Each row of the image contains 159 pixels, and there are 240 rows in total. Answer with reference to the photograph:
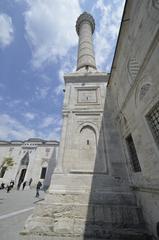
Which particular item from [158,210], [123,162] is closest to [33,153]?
[123,162]

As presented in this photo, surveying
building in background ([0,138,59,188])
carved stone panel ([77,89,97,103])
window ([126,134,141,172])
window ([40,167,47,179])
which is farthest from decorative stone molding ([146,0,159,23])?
window ([40,167,47,179])

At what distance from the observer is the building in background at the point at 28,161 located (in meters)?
26.5

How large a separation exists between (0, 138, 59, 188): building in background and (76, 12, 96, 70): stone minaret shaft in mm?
21848

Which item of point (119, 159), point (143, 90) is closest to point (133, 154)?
point (119, 159)

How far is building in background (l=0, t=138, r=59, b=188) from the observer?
26516 mm

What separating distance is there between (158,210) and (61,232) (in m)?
3.04

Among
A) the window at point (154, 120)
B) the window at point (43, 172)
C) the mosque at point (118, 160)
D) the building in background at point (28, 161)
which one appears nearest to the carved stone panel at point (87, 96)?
the mosque at point (118, 160)

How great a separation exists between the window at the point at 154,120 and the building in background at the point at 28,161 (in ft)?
85.6

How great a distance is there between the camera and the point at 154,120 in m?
4.02

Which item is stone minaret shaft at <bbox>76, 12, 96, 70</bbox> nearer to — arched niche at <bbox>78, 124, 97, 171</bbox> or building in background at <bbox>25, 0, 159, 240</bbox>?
building in background at <bbox>25, 0, 159, 240</bbox>

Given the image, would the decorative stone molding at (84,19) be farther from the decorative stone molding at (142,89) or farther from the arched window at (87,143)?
the decorative stone molding at (142,89)

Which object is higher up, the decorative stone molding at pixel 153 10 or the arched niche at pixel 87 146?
the decorative stone molding at pixel 153 10

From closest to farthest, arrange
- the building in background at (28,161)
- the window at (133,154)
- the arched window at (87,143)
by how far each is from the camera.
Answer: the window at (133,154) → the arched window at (87,143) → the building in background at (28,161)

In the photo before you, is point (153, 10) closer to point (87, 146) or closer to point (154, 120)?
point (154, 120)
